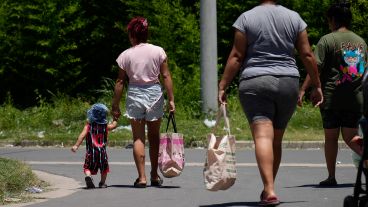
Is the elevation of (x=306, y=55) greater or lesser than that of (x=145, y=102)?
greater

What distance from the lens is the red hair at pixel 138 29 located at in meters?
11.7

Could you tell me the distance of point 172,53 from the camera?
24844mm

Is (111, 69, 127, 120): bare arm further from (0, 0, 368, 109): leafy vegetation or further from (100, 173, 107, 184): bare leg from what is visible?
(0, 0, 368, 109): leafy vegetation

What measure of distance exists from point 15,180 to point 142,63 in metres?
1.90

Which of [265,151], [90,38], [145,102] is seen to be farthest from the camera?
[90,38]

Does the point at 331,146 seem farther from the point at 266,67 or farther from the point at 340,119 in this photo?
the point at 266,67

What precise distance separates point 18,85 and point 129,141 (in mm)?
9607

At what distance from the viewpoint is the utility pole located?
20.6 metres

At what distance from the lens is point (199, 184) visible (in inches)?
466

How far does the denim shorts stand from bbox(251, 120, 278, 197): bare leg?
2.74 metres

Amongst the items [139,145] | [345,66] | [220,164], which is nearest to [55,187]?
[139,145]

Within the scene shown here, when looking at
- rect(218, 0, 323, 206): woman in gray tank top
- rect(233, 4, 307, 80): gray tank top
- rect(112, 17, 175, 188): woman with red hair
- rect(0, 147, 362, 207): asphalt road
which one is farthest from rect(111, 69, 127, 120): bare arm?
rect(233, 4, 307, 80): gray tank top

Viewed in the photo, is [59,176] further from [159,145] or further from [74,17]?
[74,17]

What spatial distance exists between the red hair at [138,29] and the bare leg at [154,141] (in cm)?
94
